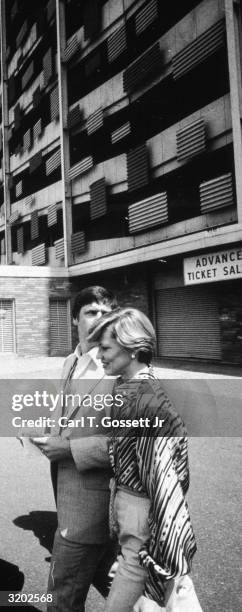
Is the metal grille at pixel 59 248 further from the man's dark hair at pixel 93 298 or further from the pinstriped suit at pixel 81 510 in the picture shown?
the pinstriped suit at pixel 81 510

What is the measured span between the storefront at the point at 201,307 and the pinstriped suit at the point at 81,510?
9.72 m

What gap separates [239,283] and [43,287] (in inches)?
308

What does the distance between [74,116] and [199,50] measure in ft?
21.8

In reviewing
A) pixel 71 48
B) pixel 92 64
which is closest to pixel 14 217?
pixel 71 48

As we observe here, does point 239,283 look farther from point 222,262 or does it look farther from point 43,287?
point 43,287

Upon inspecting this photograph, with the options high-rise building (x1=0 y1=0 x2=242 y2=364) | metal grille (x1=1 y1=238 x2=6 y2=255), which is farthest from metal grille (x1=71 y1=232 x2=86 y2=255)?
metal grille (x1=1 y1=238 x2=6 y2=255)

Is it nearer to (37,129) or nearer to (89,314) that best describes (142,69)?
(37,129)

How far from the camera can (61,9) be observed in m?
18.2

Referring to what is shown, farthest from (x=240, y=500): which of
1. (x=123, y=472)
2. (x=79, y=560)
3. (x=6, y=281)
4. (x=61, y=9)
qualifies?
(x=61, y=9)

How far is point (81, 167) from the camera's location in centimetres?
1738

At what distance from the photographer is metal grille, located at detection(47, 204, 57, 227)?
19039mm

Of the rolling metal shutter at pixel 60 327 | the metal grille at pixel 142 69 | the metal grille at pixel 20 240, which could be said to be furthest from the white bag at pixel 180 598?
the metal grille at pixel 20 240

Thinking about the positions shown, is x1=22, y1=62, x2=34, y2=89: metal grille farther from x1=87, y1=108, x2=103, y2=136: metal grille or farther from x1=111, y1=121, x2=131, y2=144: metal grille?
x1=111, y1=121, x2=131, y2=144: metal grille

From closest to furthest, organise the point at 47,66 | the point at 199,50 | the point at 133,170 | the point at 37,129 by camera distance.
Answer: the point at 199,50 < the point at 133,170 < the point at 47,66 < the point at 37,129
